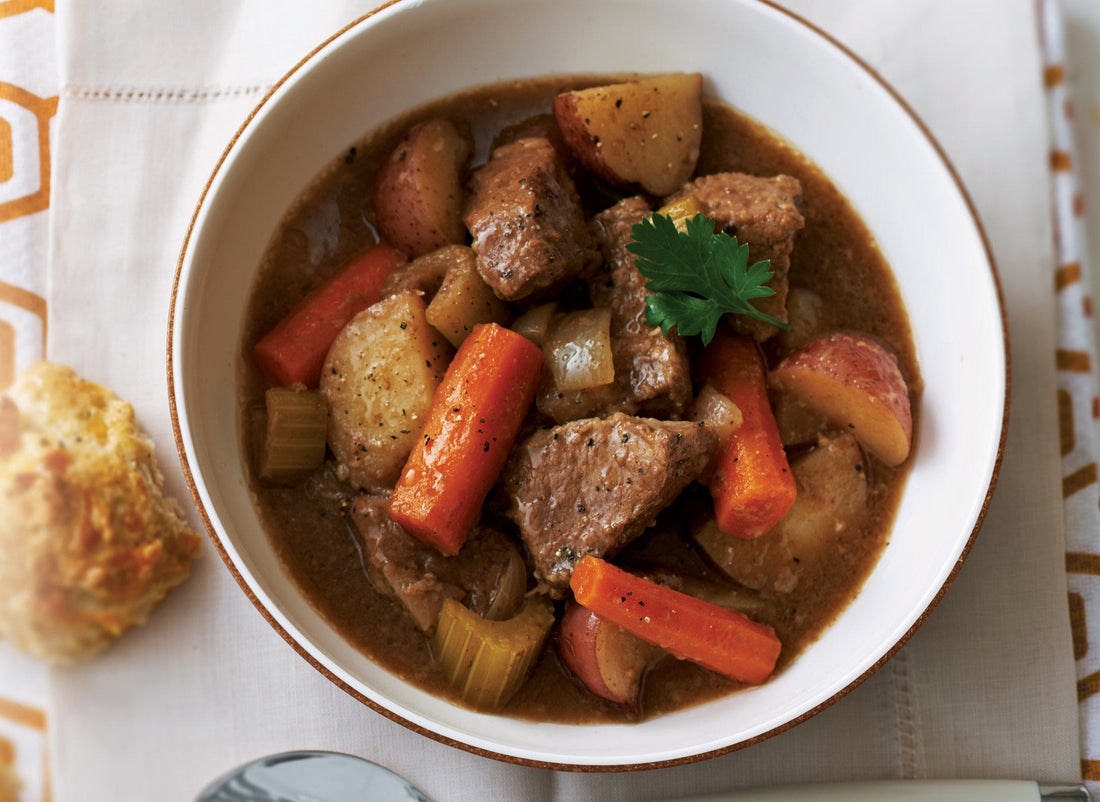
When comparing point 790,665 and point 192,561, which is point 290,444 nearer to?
point 192,561

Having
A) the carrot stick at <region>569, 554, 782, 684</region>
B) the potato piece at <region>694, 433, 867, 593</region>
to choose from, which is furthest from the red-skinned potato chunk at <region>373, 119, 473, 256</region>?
the potato piece at <region>694, 433, 867, 593</region>

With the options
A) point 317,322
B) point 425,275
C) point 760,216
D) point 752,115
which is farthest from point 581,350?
point 752,115

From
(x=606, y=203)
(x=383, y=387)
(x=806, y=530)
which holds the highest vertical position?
(x=606, y=203)

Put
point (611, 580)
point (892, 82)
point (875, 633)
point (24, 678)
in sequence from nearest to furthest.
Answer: point (24, 678) → point (611, 580) → point (875, 633) → point (892, 82)

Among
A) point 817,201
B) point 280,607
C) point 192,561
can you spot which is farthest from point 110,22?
point 817,201

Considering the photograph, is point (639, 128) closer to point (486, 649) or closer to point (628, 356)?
point (628, 356)
